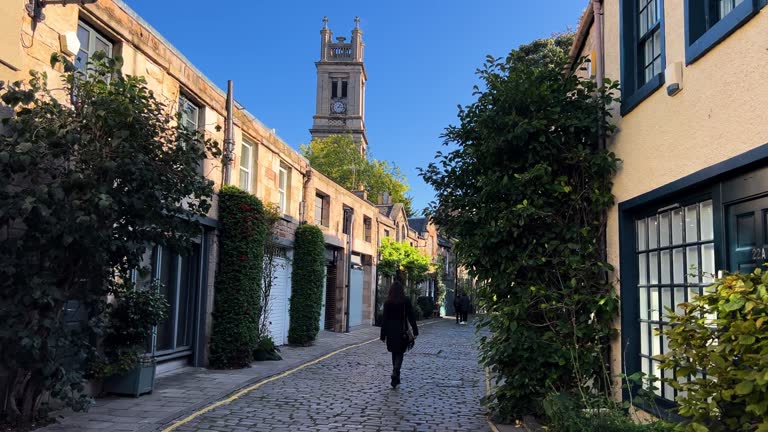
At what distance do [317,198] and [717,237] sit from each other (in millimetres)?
17291

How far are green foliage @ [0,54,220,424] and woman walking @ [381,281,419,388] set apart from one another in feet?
14.3

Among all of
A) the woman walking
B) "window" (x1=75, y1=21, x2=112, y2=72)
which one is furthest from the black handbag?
"window" (x1=75, y1=21, x2=112, y2=72)

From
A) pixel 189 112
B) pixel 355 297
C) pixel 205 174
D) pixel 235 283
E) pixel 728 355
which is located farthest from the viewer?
pixel 355 297

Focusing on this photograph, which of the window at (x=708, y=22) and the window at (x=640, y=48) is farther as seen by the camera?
the window at (x=640, y=48)

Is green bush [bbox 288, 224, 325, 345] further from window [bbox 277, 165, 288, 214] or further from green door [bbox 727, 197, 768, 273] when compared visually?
green door [bbox 727, 197, 768, 273]

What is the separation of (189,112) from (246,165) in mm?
3019

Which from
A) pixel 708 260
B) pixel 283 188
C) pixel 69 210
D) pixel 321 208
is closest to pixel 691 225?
pixel 708 260

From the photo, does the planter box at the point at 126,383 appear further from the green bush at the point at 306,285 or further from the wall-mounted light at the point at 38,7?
the green bush at the point at 306,285

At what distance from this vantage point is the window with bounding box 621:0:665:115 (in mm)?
6391

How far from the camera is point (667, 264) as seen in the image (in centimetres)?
607

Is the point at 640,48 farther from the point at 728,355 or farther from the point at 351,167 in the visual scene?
the point at 351,167

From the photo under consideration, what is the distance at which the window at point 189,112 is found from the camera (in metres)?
11.5

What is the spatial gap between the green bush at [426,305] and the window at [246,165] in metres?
22.1

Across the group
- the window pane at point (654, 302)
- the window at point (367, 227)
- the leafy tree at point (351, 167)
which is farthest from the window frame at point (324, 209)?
the leafy tree at point (351, 167)
